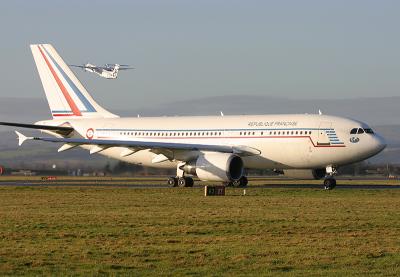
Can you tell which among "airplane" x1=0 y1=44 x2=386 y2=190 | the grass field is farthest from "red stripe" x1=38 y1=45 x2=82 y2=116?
the grass field

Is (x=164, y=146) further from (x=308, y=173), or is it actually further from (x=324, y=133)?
(x=324, y=133)

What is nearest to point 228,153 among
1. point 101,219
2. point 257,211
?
point 257,211

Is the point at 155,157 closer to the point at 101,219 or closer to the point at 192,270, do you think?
the point at 101,219

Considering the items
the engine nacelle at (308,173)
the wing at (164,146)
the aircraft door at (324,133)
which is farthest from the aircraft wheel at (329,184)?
the wing at (164,146)

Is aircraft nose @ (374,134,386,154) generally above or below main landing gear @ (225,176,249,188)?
above

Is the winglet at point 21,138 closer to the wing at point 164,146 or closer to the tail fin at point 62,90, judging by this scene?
the wing at point 164,146

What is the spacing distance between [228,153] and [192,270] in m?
39.1

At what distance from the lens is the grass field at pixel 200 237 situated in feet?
64.6

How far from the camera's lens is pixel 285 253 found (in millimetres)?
21859

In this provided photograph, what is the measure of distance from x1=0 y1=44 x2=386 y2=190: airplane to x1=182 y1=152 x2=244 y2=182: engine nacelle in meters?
0.06

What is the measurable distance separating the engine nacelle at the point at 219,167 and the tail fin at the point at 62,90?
15431mm

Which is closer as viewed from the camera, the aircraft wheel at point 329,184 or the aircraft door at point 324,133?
the aircraft wheel at point 329,184

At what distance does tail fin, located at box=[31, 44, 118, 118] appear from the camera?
71625mm

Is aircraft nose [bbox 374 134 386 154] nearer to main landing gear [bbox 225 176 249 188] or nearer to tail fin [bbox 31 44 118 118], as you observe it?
main landing gear [bbox 225 176 249 188]
